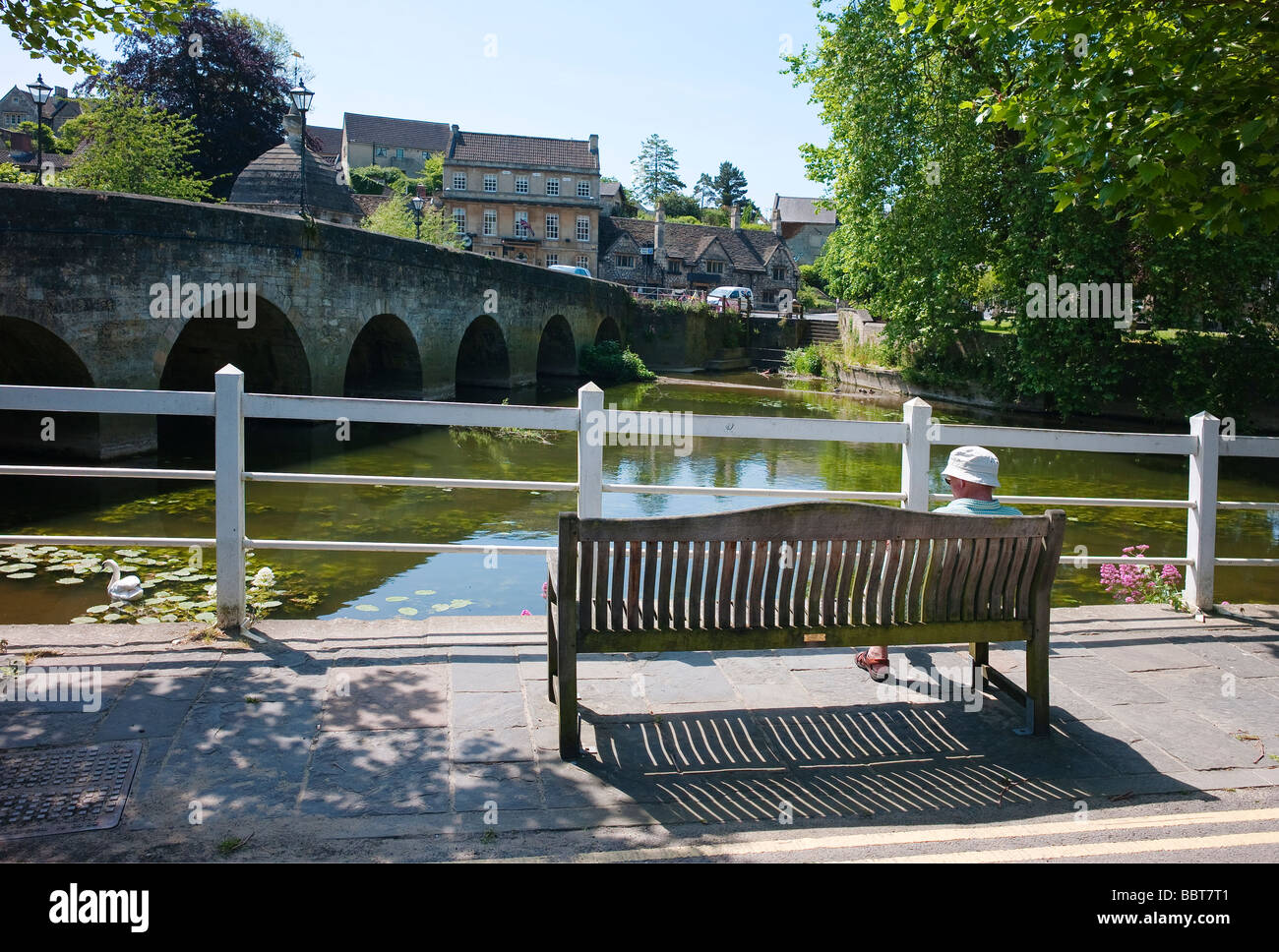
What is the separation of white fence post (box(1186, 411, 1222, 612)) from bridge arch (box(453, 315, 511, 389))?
2326 cm

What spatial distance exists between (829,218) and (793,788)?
9494 centimetres

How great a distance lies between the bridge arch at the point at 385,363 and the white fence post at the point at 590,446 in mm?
17763

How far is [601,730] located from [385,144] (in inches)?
3879

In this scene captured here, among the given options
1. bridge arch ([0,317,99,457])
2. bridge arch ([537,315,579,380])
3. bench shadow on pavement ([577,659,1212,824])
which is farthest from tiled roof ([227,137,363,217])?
bench shadow on pavement ([577,659,1212,824])

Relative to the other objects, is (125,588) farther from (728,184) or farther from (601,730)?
(728,184)

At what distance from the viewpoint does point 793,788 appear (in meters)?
3.57

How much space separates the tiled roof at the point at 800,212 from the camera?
304 feet

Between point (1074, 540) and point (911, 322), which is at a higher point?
point (911, 322)

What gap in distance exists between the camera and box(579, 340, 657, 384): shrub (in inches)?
1391

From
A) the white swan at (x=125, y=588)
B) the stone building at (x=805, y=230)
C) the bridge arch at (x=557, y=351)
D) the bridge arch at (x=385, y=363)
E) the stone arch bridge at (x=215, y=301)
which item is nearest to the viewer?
the white swan at (x=125, y=588)

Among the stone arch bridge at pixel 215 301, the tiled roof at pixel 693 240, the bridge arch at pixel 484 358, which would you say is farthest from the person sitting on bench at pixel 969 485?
the tiled roof at pixel 693 240

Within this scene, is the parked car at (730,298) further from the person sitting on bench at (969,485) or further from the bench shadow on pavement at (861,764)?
the bench shadow on pavement at (861,764)
